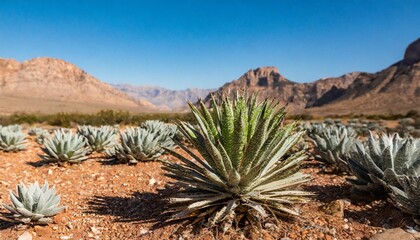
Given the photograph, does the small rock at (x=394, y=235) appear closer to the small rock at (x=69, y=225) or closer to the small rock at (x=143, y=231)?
the small rock at (x=143, y=231)

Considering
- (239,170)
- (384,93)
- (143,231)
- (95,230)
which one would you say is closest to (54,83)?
(384,93)

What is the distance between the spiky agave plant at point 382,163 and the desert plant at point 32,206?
139 inches

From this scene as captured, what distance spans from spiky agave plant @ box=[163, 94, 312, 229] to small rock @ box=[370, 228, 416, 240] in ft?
2.28

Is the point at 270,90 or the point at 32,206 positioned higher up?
the point at 270,90

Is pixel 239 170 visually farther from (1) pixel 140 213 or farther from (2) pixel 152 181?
(2) pixel 152 181

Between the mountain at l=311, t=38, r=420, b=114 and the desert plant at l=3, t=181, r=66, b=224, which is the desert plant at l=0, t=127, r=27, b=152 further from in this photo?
the mountain at l=311, t=38, r=420, b=114

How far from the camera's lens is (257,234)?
2693 mm

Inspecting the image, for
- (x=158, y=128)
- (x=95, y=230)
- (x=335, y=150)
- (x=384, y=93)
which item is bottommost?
(x=95, y=230)

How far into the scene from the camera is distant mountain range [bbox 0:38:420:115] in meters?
69.4

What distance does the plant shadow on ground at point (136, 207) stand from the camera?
3.28 m

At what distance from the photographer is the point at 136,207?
3705 millimetres

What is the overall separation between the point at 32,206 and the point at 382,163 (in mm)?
3907

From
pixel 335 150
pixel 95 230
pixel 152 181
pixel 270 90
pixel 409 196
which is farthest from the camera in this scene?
pixel 270 90

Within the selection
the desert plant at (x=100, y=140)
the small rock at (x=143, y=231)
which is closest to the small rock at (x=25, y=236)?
the small rock at (x=143, y=231)
